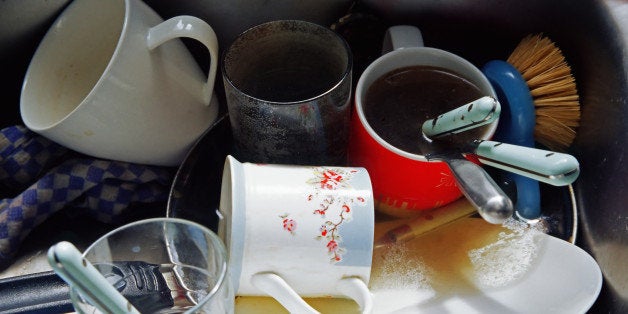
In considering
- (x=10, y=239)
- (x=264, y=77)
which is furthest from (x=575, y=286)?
(x=10, y=239)

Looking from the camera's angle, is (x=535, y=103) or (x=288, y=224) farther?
(x=535, y=103)

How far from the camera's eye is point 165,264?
0.45m

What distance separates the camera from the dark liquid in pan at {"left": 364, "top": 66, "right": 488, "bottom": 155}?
Answer: 477 mm

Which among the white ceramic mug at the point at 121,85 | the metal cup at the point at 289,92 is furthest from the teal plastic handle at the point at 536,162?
the white ceramic mug at the point at 121,85

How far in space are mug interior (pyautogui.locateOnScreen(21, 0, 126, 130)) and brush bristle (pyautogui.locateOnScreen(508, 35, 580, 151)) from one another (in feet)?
1.12

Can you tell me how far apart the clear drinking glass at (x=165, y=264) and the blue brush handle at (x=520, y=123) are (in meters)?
0.25

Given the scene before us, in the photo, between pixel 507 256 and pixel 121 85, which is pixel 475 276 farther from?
pixel 121 85

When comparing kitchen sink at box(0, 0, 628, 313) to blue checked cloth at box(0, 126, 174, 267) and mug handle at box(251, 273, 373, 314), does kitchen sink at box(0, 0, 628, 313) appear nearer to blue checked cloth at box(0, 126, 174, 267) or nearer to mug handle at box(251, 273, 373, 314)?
blue checked cloth at box(0, 126, 174, 267)

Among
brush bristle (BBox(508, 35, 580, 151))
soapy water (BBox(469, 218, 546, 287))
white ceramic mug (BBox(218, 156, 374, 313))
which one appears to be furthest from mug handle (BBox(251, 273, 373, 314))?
brush bristle (BBox(508, 35, 580, 151))

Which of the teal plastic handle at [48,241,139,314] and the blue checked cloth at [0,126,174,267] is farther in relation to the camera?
the blue checked cloth at [0,126,174,267]

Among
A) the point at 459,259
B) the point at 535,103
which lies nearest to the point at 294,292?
the point at 459,259

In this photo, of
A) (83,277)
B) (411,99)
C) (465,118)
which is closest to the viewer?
(83,277)

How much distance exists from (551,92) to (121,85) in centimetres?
34

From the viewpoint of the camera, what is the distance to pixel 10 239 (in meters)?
0.51
